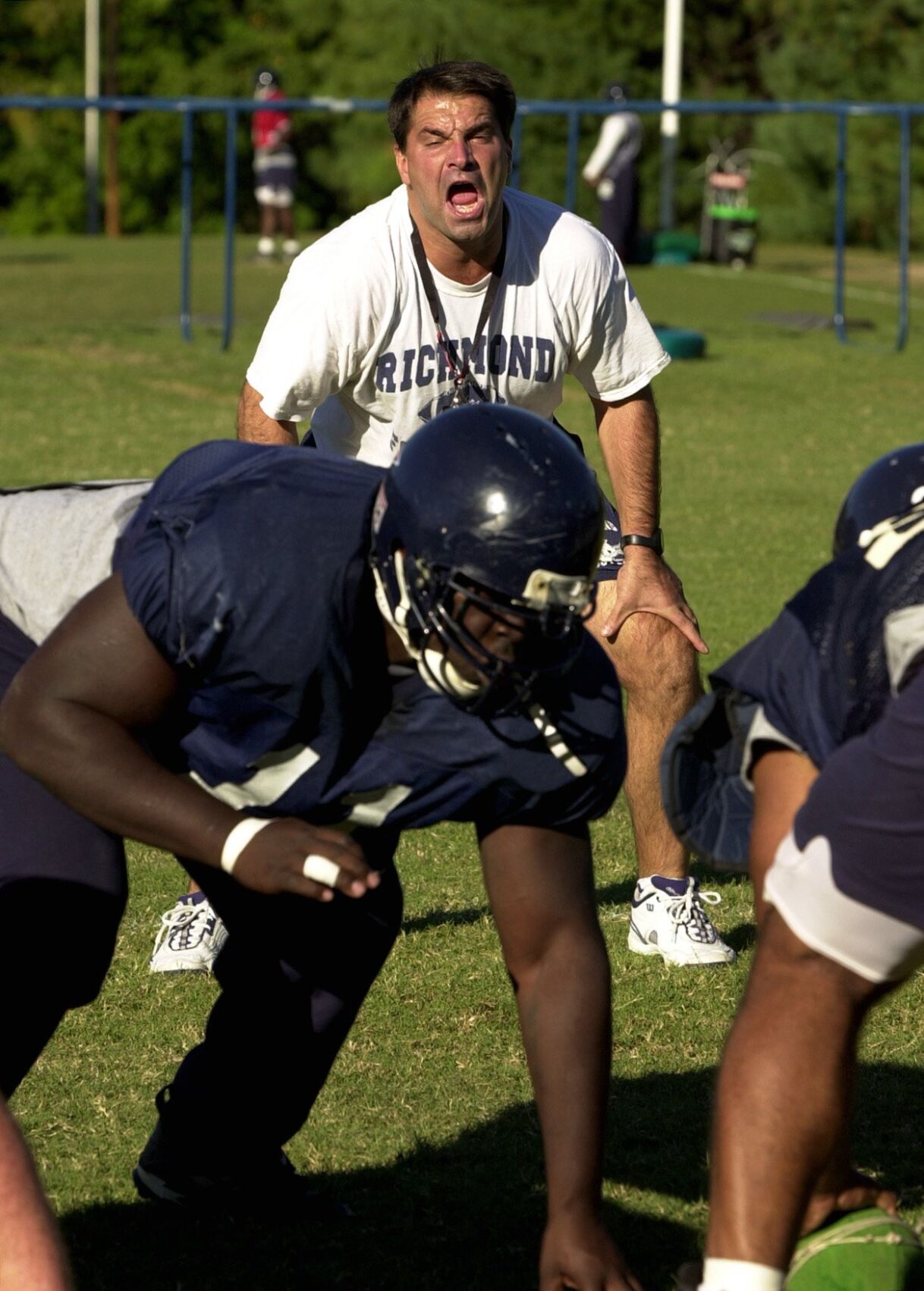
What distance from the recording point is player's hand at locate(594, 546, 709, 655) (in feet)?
16.5

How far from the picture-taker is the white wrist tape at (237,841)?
2.86 metres

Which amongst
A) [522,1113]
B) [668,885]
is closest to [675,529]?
[668,885]

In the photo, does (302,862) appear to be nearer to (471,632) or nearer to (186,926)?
(471,632)

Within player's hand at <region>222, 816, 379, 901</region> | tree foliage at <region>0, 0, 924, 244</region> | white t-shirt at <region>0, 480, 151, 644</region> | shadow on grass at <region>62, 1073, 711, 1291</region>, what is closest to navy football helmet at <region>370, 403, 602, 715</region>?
player's hand at <region>222, 816, 379, 901</region>

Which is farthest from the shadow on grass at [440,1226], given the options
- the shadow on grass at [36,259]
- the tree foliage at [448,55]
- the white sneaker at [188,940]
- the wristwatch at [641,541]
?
the tree foliage at [448,55]

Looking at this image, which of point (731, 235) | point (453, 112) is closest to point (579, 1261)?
point (453, 112)

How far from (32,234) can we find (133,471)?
104ft

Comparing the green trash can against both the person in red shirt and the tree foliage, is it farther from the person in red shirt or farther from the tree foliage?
the person in red shirt

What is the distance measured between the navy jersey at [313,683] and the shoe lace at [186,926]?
1.88m

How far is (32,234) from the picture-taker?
41844 millimetres

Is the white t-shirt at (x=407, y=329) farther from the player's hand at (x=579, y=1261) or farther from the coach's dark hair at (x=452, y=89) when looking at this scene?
the player's hand at (x=579, y=1261)

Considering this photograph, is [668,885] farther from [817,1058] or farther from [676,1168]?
[817,1058]

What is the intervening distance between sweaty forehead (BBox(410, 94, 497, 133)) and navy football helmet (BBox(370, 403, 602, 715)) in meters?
2.34

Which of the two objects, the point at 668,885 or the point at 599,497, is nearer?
the point at 599,497
